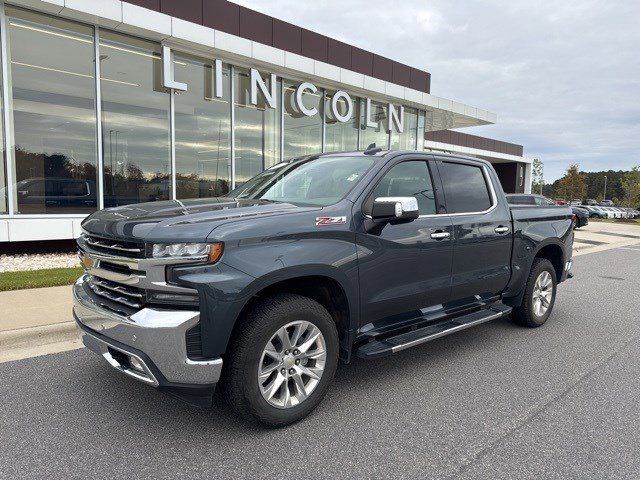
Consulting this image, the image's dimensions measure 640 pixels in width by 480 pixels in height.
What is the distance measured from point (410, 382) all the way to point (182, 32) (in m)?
9.92

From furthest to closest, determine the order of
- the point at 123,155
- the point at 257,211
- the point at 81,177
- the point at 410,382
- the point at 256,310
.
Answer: the point at 123,155 → the point at 81,177 → the point at 410,382 → the point at 257,211 → the point at 256,310

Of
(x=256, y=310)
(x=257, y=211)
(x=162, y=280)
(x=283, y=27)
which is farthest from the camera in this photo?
(x=283, y=27)

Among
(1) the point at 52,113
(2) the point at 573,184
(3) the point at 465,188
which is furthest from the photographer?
(2) the point at 573,184

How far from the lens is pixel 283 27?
44.0 feet

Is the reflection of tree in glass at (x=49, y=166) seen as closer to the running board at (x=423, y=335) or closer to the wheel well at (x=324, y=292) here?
the wheel well at (x=324, y=292)

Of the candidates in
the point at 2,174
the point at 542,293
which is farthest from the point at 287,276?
the point at 2,174

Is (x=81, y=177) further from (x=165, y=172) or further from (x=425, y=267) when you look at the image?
(x=425, y=267)

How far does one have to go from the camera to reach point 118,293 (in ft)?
10.1

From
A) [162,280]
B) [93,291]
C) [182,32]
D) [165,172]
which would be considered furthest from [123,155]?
[162,280]

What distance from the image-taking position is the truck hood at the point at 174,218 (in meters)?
2.78

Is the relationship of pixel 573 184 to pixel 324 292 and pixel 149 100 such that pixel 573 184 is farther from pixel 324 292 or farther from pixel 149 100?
pixel 324 292

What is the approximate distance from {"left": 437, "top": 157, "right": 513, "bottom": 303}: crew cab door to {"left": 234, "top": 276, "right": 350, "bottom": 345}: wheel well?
1.31 m

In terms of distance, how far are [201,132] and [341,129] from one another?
539 cm

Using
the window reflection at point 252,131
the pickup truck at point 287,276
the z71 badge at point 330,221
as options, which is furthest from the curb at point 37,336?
the window reflection at point 252,131
